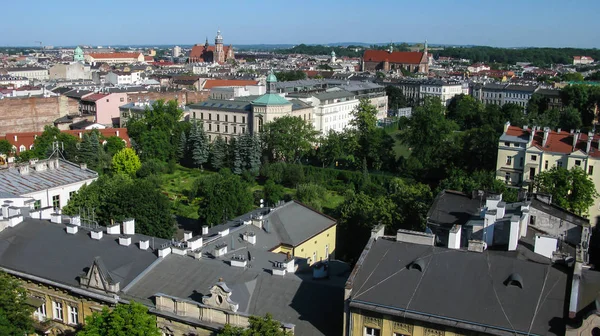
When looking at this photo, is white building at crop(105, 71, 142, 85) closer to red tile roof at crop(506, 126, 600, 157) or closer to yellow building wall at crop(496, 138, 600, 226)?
yellow building wall at crop(496, 138, 600, 226)

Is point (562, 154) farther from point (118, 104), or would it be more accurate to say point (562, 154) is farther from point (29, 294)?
point (118, 104)

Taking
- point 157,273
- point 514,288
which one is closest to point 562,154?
point 514,288

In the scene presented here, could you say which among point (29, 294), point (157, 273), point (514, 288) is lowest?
point (29, 294)

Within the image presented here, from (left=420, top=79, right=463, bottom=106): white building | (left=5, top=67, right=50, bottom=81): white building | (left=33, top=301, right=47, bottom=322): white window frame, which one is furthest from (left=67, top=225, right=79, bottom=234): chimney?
(left=5, top=67, right=50, bottom=81): white building

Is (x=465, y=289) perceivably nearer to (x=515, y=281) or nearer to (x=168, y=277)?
(x=515, y=281)

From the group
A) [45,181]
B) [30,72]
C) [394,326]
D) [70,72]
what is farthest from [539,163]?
[30,72]
